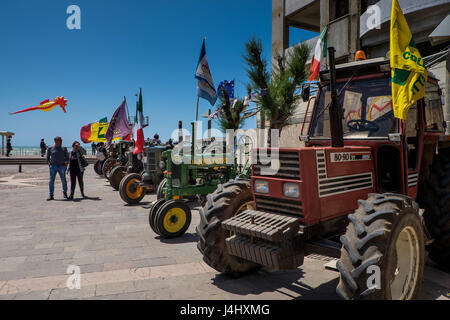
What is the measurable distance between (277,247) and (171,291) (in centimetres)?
138

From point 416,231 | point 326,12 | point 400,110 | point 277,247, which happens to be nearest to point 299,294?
point 277,247

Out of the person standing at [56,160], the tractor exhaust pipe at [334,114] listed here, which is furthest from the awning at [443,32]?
the person standing at [56,160]

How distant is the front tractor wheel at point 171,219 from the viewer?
19.3ft

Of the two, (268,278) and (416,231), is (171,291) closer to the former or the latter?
(268,278)

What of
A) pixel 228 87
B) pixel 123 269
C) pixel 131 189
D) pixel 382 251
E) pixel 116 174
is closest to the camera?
pixel 382 251

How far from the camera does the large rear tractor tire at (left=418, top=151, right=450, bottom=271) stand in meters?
3.91

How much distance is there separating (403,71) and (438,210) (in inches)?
68.1

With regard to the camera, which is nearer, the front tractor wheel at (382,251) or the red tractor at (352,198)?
the front tractor wheel at (382,251)

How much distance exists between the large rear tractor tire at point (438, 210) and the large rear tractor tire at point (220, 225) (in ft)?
7.09

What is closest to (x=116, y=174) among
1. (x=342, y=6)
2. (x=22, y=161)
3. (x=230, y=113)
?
(x=230, y=113)

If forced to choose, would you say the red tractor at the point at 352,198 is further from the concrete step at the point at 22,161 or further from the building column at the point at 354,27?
the concrete step at the point at 22,161

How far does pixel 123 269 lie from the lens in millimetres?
4422

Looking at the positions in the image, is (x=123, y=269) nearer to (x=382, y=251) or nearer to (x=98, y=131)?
(x=382, y=251)
